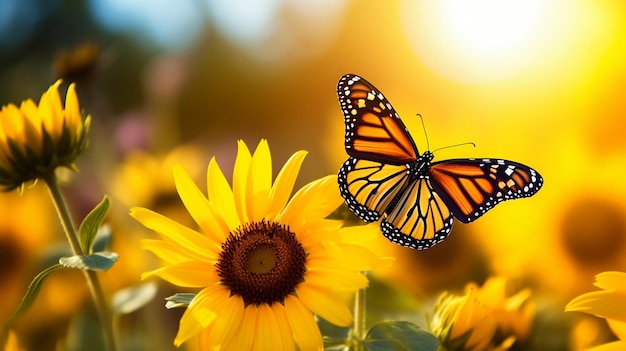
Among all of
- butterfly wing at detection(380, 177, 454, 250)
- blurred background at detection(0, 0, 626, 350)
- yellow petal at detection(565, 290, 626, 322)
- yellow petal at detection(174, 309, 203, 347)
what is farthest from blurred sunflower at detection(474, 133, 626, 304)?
yellow petal at detection(174, 309, 203, 347)

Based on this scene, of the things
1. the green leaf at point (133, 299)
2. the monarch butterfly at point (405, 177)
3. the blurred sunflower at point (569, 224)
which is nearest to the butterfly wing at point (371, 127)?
the monarch butterfly at point (405, 177)

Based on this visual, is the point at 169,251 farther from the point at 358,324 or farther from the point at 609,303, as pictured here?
the point at 609,303

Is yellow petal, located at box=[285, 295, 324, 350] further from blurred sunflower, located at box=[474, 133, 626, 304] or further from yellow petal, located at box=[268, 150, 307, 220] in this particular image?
blurred sunflower, located at box=[474, 133, 626, 304]

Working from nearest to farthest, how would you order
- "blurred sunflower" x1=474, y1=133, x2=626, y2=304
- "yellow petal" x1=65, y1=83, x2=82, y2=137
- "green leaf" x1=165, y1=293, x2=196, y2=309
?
"green leaf" x1=165, y1=293, x2=196, y2=309, "yellow petal" x1=65, y1=83, x2=82, y2=137, "blurred sunflower" x1=474, y1=133, x2=626, y2=304

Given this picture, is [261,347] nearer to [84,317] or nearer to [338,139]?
[84,317]

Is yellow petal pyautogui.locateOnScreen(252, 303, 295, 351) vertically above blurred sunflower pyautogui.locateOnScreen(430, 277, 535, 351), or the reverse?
yellow petal pyautogui.locateOnScreen(252, 303, 295, 351)

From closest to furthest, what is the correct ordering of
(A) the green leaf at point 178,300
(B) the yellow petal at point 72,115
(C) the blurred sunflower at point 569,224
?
(A) the green leaf at point 178,300
(B) the yellow petal at point 72,115
(C) the blurred sunflower at point 569,224

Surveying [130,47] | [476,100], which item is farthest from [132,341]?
[130,47]

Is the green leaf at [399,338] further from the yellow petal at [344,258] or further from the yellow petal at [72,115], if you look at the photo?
the yellow petal at [72,115]

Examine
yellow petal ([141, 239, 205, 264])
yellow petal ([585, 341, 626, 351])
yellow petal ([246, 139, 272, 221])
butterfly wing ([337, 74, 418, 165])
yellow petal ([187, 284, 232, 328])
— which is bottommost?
yellow petal ([585, 341, 626, 351])
